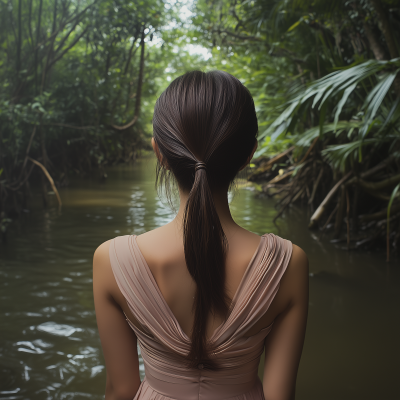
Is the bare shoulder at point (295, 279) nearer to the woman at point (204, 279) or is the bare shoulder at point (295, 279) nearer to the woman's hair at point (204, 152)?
the woman at point (204, 279)

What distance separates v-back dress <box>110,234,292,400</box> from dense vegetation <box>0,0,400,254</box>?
1946 mm

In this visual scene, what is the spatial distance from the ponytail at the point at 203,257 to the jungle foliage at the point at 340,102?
2083mm

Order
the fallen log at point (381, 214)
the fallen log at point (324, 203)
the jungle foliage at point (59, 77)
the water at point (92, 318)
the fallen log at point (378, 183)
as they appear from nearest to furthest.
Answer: the water at point (92, 318) → the fallen log at point (381, 214) → the fallen log at point (378, 183) → the fallen log at point (324, 203) → the jungle foliage at point (59, 77)

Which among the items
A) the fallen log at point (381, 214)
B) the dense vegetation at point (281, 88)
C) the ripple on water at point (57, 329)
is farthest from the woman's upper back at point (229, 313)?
the fallen log at point (381, 214)

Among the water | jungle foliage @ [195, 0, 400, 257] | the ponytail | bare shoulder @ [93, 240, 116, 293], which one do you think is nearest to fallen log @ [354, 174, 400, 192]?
jungle foliage @ [195, 0, 400, 257]

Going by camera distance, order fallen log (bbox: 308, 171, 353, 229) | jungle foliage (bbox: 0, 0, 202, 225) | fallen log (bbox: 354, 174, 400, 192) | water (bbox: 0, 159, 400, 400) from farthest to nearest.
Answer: jungle foliage (bbox: 0, 0, 202, 225) → fallen log (bbox: 308, 171, 353, 229) → fallen log (bbox: 354, 174, 400, 192) → water (bbox: 0, 159, 400, 400)

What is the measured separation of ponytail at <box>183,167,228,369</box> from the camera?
93 cm

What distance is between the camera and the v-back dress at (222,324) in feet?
3.25

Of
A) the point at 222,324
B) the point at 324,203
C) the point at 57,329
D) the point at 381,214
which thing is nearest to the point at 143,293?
the point at 222,324

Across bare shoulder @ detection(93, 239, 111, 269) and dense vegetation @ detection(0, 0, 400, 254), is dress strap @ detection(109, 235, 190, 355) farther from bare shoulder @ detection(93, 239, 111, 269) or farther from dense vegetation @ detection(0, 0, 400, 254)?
dense vegetation @ detection(0, 0, 400, 254)

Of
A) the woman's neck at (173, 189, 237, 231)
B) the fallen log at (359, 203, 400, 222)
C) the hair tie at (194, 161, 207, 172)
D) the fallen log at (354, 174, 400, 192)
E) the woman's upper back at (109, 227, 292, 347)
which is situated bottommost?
the fallen log at (359, 203, 400, 222)

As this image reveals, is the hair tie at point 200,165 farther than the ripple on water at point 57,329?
No

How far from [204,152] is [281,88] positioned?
5898 millimetres

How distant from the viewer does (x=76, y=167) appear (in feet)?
47.6
